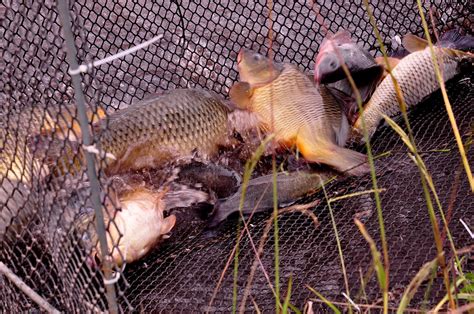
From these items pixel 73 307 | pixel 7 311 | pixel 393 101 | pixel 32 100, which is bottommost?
pixel 7 311

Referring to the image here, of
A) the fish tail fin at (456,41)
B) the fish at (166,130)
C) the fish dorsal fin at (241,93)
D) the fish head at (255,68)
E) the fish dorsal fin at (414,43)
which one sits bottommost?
the fish at (166,130)

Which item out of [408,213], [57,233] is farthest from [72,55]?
[408,213]

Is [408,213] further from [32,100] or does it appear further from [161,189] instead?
[32,100]

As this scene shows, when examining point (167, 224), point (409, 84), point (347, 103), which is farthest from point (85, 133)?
point (409, 84)

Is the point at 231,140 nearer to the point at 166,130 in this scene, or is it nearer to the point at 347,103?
the point at 166,130

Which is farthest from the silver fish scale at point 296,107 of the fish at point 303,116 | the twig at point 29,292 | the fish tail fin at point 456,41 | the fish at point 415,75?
the twig at point 29,292

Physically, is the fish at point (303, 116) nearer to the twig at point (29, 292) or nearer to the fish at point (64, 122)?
the fish at point (64, 122)
